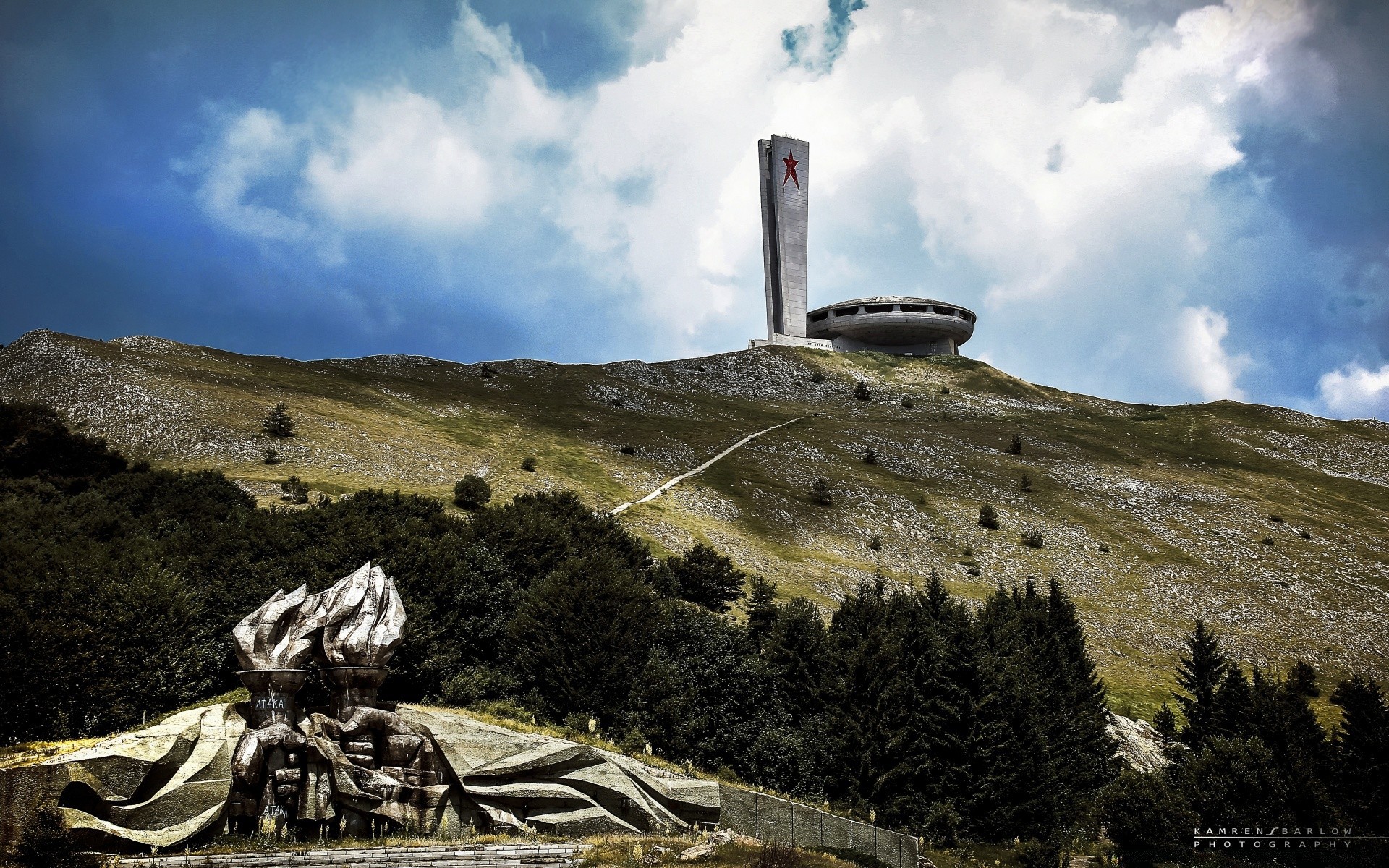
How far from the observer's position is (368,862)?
19000mm

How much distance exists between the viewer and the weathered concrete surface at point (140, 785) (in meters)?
18.0

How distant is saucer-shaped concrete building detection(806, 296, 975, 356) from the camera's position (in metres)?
150

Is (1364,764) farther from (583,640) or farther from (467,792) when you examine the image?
(467,792)

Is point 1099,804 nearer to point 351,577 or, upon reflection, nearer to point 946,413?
point 351,577

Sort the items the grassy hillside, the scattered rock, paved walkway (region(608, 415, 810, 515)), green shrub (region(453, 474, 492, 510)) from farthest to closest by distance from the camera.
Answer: paved walkway (region(608, 415, 810, 515))
the grassy hillside
green shrub (region(453, 474, 492, 510))
the scattered rock

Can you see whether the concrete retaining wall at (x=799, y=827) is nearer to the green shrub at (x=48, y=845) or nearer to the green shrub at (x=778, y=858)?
the green shrub at (x=778, y=858)

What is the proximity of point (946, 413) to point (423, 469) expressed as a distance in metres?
71.1

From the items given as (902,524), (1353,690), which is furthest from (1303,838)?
(902,524)

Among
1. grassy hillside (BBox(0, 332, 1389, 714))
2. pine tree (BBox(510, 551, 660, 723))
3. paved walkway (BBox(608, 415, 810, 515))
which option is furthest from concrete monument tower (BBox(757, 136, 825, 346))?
pine tree (BBox(510, 551, 660, 723))

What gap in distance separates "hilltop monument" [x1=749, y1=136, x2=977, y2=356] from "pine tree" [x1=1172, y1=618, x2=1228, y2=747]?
102 m

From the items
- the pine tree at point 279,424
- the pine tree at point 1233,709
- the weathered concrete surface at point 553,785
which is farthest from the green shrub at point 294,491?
the pine tree at point 1233,709

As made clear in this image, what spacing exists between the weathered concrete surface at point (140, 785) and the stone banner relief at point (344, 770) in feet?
0.10

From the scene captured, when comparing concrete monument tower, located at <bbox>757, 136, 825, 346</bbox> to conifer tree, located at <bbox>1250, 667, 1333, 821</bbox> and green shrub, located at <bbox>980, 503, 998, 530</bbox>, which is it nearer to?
green shrub, located at <bbox>980, 503, 998, 530</bbox>

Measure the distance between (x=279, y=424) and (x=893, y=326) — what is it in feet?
337
